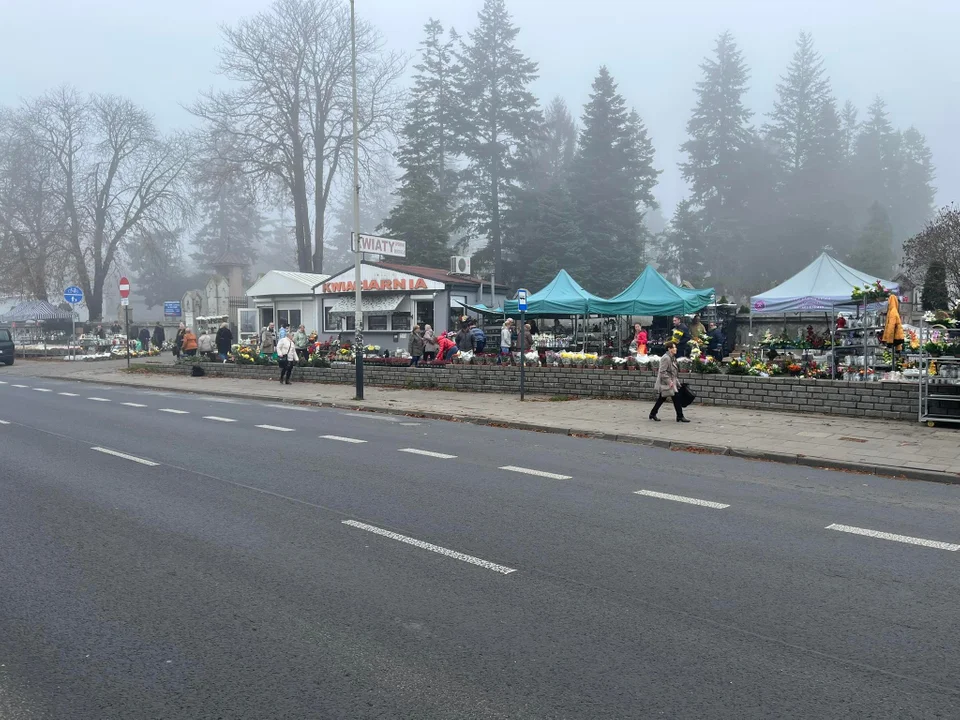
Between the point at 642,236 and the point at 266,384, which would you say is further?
the point at 642,236

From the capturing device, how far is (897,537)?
21.7 ft

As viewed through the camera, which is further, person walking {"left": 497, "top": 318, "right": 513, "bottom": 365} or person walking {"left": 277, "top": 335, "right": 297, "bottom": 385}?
person walking {"left": 277, "top": 335, "right": 297, "bottom": 385}

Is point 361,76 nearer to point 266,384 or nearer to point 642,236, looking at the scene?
point 642,236

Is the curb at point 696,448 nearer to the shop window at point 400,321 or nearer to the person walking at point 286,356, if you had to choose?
the person walking at point 286,356

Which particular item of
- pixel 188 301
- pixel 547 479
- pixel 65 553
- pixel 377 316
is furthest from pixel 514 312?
pixel 188 301

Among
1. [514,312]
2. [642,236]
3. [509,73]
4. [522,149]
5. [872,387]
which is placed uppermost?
[509,73]

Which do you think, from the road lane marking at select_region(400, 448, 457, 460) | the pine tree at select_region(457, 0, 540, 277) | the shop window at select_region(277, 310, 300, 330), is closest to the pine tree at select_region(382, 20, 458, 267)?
the pine tree at select_region(457, 0, 540, 277)

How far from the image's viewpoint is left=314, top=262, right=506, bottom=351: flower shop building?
2867 centimetres

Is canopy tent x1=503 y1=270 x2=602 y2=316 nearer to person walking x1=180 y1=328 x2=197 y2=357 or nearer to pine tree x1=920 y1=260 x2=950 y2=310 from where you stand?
pine tree x1=920 y1=260 x2=950 y2=310

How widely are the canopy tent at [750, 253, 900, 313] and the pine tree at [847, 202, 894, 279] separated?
35.9 metres

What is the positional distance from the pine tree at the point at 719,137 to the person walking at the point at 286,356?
159 feet

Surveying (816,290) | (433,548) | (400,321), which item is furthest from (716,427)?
(400,321)

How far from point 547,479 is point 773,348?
38.4 ft

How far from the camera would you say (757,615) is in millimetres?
4754
